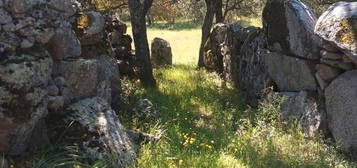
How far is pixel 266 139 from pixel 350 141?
135cm

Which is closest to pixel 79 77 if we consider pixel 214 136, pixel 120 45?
pixel 214 136

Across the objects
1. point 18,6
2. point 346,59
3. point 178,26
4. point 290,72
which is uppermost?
point 18,6

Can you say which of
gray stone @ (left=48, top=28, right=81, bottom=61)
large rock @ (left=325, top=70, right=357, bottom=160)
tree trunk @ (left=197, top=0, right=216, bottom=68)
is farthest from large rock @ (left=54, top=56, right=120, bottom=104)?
tree trunk @ (left=197, top=0, right=216, bottom=68)

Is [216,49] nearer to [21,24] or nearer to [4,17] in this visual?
[21,24]

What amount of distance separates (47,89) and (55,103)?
32 centimetres

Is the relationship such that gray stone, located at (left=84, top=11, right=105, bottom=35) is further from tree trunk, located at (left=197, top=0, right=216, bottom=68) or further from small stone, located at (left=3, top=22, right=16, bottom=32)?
tree trunk, located at (left=197, top=0, right=216, bottom=68)

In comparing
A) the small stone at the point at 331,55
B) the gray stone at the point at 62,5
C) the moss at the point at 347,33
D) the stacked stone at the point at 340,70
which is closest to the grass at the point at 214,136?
the stacked stone at the point at 340,70

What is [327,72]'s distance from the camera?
777 cm

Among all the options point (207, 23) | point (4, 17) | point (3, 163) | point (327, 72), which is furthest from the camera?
point (207, 23)

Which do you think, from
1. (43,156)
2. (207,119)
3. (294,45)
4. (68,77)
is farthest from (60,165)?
(294,45)

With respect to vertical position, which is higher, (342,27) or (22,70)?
(342,27)

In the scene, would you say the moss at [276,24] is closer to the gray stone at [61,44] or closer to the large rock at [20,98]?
the gray stone at [61,44]

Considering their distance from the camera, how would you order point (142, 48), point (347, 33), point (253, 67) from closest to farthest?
point (347, 33)
point (253, 67)
point (142, 48)

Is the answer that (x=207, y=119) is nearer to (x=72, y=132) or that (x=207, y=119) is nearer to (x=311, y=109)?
(x=311, y=109)
